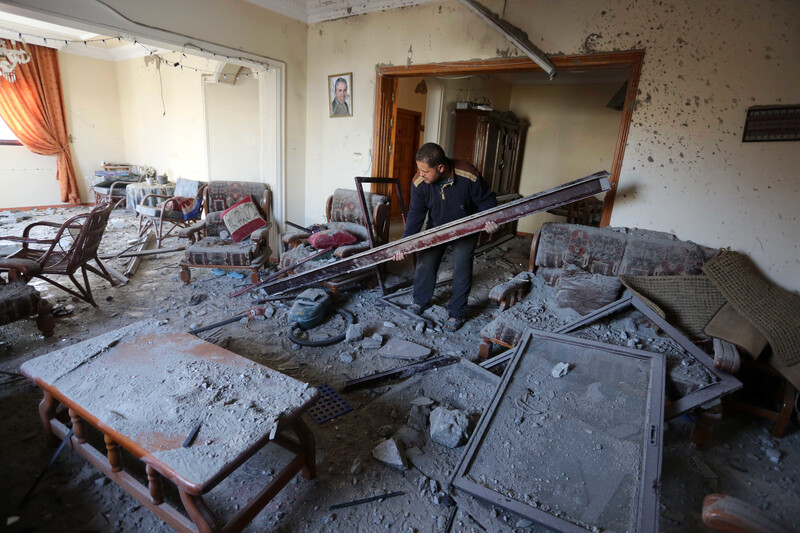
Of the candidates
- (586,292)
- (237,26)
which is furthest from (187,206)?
(586,292)

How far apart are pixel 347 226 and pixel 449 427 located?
9.87 feet

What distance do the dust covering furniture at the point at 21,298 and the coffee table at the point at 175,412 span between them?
1.12 m

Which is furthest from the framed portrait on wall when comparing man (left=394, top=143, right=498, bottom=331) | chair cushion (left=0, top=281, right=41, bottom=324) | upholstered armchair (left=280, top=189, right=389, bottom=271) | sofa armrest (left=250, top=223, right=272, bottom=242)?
chair cushion (left=0, top=281, right=41, bottom=324)

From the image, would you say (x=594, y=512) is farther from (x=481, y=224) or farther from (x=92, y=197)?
(x=92, y=197)

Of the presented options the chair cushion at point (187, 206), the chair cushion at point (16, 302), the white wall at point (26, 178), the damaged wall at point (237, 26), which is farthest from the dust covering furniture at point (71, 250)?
the white wall at point (26, 178)

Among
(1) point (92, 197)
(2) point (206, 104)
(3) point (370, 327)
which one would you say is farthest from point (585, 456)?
(1) point (92, 197)

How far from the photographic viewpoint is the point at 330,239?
4.30 metres

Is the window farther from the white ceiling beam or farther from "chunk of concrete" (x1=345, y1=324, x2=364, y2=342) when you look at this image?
the white ceiling beam

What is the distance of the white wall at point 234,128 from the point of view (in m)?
6.25

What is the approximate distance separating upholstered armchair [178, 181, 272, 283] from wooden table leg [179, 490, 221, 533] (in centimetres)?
325

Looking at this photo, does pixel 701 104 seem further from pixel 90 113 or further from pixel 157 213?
pixel 90 113

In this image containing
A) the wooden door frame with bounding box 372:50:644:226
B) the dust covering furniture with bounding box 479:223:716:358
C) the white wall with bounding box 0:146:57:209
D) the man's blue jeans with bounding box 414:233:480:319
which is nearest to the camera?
the dust covering furniture with bounding box 479:223:716:358

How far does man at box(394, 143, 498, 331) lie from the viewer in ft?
11.3

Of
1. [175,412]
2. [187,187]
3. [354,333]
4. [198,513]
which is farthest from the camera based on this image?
[187,187]
